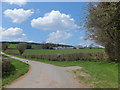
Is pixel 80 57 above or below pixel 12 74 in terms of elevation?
above

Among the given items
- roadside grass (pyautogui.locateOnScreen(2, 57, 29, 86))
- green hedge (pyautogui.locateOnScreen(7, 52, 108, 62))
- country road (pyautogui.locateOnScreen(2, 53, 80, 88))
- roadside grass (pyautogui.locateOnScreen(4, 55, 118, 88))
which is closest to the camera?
country road (pyautogui.locateOnScreen(2, 53, 80, 88))

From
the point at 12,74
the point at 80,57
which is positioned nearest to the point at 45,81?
the point at 12,74

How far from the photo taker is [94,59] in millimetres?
30141

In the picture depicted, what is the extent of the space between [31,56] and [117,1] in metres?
40.2

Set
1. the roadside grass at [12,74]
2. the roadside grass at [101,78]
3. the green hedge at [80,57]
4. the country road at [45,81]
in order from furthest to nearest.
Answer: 1. the green hedge at [80,57]
2. the roadside grass at [12,74]
3. the roadside grass at [101,78]
4. the country road at [45,81]

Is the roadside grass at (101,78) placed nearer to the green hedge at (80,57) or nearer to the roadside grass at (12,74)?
the roadside grass at (12,74)

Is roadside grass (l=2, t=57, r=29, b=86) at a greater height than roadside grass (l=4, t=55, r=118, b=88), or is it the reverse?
roadside grass (l=2, t=57, r=29, b=86)

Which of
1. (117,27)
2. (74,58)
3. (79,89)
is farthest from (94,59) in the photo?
(79,89)

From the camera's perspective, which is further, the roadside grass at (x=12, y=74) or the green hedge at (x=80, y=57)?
the green hedge at (x=80, y=57)

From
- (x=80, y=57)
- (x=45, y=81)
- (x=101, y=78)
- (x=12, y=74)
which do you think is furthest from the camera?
(x=80, y=57)

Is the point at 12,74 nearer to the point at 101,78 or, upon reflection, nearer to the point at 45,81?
the point at 45,81

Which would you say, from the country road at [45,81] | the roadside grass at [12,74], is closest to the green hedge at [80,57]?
the roadside grass at [12,74]

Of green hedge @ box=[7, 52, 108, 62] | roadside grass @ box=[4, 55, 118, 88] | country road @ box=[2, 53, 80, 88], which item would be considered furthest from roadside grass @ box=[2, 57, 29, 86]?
green hedge @ box=[7, 52, 108, 62]

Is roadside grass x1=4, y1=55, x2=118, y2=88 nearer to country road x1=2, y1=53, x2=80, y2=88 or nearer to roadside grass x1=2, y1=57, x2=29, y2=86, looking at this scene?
country road x1=2, y1=53, x2=80, y2=88
